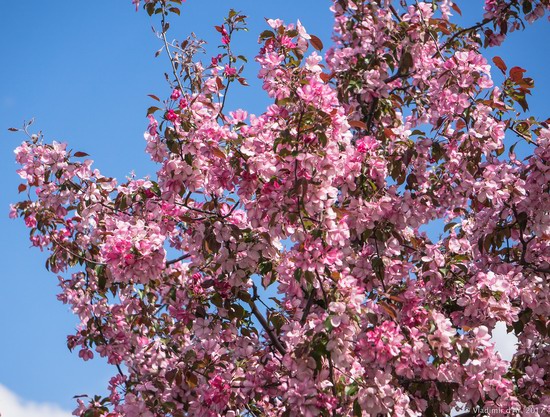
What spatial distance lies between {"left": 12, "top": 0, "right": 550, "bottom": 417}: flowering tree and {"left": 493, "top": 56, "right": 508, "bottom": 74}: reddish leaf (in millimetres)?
24

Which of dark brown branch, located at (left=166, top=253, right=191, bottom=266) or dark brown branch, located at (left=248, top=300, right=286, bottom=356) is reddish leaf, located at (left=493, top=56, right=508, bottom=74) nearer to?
dark brown branch, located at (left=248, top=300, right=286, bottom=356)

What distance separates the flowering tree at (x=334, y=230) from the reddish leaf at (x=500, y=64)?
2cm

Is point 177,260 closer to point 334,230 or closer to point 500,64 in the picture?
point 334,230

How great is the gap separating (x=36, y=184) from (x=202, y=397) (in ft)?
7.45

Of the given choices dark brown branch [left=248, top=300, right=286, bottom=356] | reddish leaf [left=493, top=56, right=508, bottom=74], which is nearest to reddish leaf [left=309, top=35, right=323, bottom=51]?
reddish leaf [left=493, top=56, right=508, bottom=74]

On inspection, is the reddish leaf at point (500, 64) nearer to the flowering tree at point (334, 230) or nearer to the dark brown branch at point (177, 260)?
the flowering tree at point (334, 230)

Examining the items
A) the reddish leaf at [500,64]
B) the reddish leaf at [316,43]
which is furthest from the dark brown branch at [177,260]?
the reddish leaf at [500,64]

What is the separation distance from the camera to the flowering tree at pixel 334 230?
405 cm

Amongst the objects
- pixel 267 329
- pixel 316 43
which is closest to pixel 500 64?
pixel 316 43

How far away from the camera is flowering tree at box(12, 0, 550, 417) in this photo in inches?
159

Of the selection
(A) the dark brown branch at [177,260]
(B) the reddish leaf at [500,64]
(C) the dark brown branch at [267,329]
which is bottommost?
(C) the dark brown branch at [267,329]

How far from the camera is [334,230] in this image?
403 centimetres

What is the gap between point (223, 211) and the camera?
4648mm

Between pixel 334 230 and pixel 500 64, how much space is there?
77.0 inches
